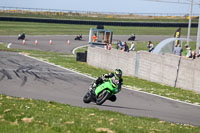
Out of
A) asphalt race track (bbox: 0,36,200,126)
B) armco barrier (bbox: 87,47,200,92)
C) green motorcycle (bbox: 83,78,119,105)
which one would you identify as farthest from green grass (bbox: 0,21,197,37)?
A: green motorcycle (bbox: 83,78,119,105)

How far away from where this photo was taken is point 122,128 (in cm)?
965

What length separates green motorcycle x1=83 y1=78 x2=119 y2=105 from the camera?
15.6 m

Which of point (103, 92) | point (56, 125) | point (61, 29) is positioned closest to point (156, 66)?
point (103, 92)

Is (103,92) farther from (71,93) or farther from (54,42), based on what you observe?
(54,42)

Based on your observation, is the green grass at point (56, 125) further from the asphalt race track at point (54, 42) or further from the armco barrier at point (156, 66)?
the asphalt race track at point (54, 42)

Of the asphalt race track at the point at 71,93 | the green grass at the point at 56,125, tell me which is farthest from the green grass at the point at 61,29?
the green grass at the point at 56,125

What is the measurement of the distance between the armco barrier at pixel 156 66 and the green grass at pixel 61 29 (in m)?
33.7

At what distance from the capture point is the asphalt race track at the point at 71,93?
1614 centimetres

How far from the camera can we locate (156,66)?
26.2 meters

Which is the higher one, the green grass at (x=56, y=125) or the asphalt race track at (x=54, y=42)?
the green grass at (x=56, y=125)

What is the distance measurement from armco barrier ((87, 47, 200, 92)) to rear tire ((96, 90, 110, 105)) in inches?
311

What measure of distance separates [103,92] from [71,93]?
4.33m

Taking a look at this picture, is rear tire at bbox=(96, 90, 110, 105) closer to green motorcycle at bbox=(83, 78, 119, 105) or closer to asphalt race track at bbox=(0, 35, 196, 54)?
A: green motorcycle at bbox=(83, 78, 119, 105)

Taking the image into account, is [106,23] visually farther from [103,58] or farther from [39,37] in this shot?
[103,58]
